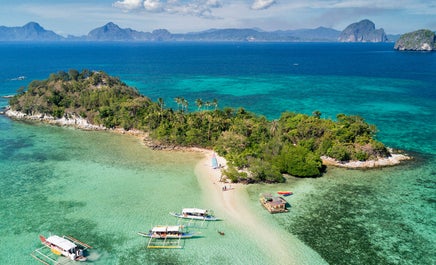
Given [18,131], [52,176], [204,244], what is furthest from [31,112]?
[204,244]

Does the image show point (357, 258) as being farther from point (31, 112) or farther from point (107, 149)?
point (31, 112)

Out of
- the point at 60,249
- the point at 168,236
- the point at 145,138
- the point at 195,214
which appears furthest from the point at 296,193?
the point at 145,138

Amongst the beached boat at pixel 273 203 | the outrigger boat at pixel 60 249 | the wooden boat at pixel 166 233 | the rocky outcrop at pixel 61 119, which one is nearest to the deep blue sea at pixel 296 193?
the beached boat at pixel 273 203

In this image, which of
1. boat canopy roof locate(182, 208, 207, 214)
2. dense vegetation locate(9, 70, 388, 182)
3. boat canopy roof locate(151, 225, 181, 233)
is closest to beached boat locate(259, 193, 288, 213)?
dense vegetation locate(9, 70, 388, 182)

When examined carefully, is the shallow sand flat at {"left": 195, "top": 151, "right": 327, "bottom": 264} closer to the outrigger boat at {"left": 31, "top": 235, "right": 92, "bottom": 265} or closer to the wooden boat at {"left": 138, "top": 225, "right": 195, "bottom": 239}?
the wooden boat at {"left": 138, "top": 225, "right": 195, "bottom": 239}

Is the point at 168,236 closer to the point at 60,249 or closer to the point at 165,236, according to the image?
the point at 165,236

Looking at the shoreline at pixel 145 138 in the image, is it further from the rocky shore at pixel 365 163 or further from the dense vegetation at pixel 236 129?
the dense vegetation at pixel 236 129
